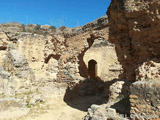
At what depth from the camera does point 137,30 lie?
4.23 meters

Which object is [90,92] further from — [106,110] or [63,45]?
[106,110]

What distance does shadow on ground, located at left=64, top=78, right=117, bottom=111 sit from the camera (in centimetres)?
878

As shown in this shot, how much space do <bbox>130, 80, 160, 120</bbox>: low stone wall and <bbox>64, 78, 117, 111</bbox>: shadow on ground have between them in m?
5.14

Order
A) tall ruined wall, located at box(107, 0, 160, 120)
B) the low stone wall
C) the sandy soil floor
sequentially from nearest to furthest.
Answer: the low stone wall, tall ruined wall, located at box(107, 0, 160, 120), the sandy soil floor

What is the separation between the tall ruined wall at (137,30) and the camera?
391 cm

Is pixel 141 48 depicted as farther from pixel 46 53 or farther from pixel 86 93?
pixel 46 53

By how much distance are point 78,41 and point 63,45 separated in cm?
119

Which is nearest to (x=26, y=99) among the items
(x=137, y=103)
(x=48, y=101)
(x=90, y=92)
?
(x=48, y=101)

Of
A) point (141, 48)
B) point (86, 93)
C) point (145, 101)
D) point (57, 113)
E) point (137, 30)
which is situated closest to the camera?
point (145, 101)

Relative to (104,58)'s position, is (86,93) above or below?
below

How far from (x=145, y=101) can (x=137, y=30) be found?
1800 millimetres

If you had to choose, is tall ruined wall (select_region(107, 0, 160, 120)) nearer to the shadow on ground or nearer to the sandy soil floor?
the sandy soil floor

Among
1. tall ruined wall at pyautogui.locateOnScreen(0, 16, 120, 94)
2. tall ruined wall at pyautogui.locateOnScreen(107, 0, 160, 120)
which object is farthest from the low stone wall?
tall ruined wall at pyautogui.locateOnScreen(0, 16, 120, 94)

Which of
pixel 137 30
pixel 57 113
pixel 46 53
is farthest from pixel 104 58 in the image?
pixel 137 30
